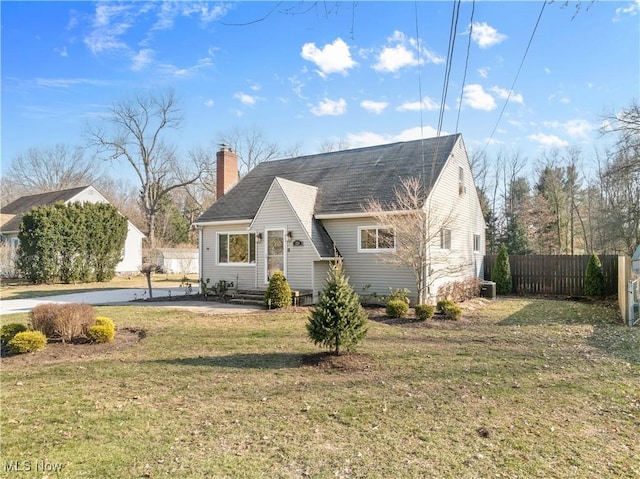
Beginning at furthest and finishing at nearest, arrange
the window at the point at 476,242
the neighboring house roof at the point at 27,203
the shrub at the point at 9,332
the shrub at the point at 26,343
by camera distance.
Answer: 1. the neighboring house roof at the point at 27,203
2. the window at the point at 476,242
3. the shrub at the point at 9,332
4. the shrub at the point at 26,343

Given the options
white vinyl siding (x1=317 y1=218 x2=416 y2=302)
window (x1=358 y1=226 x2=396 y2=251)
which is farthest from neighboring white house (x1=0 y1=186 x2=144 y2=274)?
window (x1=358 y1=226 x2=396 y2=251)

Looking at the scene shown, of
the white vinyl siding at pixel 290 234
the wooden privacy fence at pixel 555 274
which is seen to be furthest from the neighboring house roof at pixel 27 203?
the wooden privacy fence at pixel 555 274

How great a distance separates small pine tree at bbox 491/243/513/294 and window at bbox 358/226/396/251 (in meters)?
7.92

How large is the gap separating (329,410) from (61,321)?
246 inches

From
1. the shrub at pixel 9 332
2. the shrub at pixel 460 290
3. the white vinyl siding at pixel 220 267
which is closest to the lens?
the shrub at pixel 9 332

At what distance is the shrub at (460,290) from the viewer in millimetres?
15041

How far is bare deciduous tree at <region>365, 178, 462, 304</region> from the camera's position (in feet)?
40.8

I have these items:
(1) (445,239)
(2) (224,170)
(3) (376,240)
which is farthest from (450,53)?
(2) (224,170)

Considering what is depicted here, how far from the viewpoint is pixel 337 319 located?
22.1ft

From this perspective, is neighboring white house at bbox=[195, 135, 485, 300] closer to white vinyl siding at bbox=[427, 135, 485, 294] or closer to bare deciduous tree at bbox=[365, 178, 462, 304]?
white vinyl siding at bbox=[427, 135, 485, 294]

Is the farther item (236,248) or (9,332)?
(236,248)

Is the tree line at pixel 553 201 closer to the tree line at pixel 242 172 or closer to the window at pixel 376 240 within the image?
the tree line at pixel 242 172

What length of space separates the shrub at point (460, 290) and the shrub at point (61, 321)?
11428 mm

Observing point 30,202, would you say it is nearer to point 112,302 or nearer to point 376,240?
point 112,302
